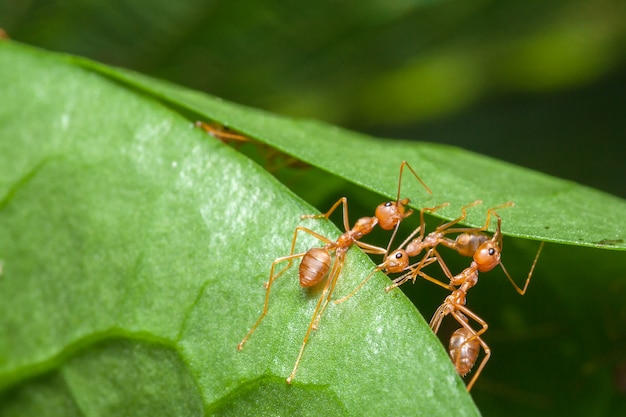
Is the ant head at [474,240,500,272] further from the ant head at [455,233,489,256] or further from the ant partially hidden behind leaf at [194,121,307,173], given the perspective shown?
the ant partially hidden behind leaf at [194,121,307,173]

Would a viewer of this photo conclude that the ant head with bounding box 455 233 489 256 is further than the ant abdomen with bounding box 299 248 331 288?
Yes

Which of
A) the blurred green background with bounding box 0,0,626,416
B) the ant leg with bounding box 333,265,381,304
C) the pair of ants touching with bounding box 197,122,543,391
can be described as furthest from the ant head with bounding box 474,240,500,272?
the blurred green background with bounding box 0,0,626,416

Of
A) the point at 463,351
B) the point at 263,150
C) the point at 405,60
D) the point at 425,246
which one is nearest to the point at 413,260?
the point at 425,246

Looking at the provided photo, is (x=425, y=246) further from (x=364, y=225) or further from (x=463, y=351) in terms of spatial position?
(x=463, y=351)

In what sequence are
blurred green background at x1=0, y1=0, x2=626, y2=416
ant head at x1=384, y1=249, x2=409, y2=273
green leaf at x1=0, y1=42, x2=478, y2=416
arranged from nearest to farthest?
1. green leaf at x1=0, y1=42, x2=478, y2=416
2. ant head at x1=384, y1=249, x2=409, y2=273
3. blurred green background at x1=0, y1=0, x2=626, y2=416

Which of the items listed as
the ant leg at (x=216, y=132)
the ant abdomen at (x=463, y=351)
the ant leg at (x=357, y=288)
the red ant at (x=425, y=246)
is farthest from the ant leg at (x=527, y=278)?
the ant leg at (x=216, y=132)

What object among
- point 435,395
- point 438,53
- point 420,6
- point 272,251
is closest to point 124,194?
point 272,251
